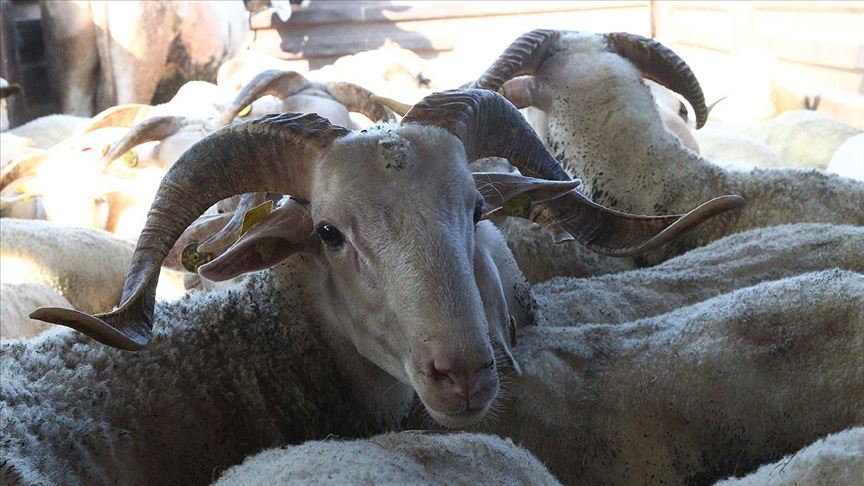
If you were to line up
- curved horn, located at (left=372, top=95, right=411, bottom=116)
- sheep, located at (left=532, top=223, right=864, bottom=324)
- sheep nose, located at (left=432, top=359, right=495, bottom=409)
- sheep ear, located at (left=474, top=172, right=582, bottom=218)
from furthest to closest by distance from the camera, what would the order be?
curved horn, located at (left=372, top=95, right=411, bottom=116) < sheep, located at (left=532, top=223, right=864, bottom=324) < sheep ear, located at (left=474, top=172, right=582, bottom=218) < sheep nose, located at (left=432, top=359, right=495, bottom=409)

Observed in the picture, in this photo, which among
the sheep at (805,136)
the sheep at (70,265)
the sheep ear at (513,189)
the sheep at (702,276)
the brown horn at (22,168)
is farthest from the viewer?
the sheep at (805,136)

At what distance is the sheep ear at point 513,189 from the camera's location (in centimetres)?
302

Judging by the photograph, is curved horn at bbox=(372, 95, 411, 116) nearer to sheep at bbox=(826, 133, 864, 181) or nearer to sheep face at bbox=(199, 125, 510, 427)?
sheep at bbox=(826, 133, 864, 181)

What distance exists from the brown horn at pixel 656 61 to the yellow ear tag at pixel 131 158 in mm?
2922

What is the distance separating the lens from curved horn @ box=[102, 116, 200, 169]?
18.4 feet

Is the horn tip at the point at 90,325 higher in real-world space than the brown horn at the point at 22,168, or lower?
higher

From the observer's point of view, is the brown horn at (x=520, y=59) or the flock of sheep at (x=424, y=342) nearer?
the flock of sheep at (x=424, y=342)

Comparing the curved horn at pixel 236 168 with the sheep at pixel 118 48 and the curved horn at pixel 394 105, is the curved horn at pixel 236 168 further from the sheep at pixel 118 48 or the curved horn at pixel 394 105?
the sheep at pixel 118 48

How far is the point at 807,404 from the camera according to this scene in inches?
106

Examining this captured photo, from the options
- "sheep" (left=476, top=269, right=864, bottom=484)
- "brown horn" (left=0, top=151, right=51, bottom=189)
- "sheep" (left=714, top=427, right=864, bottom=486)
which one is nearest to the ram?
"sheep" (left=476, top=269, right=864, bottom=484)

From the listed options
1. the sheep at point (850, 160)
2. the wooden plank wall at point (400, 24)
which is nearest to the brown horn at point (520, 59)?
the sheep at point (850, 160)

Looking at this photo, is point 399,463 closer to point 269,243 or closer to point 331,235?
point 331,235

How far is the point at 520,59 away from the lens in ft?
14.9

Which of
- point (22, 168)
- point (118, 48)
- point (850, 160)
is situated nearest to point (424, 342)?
point (850, 160)
